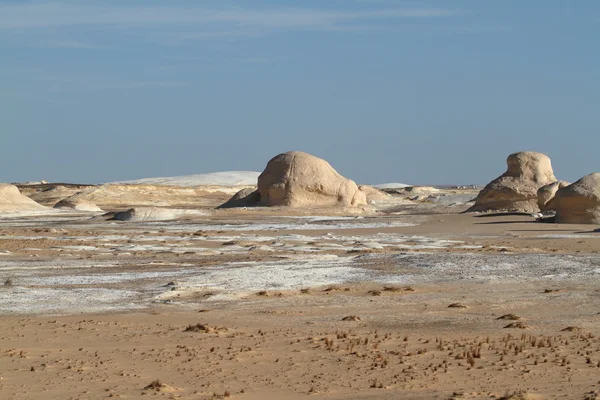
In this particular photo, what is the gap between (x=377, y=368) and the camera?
9906 millimetres

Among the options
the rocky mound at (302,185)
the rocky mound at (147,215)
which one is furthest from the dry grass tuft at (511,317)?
the rocky mound at (302,185)

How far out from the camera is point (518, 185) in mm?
41062

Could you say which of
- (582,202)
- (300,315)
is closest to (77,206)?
(582,202)

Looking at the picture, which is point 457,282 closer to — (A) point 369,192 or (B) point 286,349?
(B) point 286,349

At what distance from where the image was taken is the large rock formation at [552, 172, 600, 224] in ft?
107

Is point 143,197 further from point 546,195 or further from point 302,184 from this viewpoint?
point 546,195

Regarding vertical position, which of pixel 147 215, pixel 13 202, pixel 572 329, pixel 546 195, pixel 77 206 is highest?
pixel 13 202

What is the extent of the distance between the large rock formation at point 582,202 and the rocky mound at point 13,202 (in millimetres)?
26331

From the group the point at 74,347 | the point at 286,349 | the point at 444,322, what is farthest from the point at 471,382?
the point at 74,347

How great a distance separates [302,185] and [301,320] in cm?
3157

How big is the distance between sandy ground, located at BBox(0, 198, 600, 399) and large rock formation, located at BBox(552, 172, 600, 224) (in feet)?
23.1

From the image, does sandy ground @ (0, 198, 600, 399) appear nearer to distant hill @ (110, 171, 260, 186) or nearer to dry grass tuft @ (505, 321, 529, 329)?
dry grass tuft @ (505, 321, 529, 329)

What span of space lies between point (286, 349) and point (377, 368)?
4.84 ft

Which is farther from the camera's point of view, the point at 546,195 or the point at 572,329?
the point at 546,195
